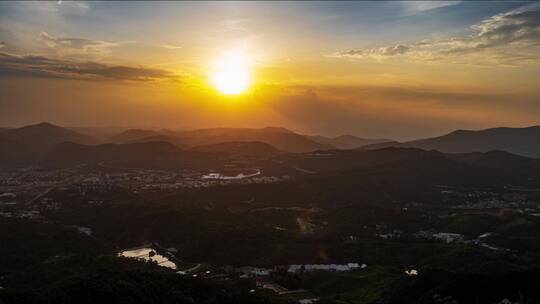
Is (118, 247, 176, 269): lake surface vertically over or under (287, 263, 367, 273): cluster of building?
under

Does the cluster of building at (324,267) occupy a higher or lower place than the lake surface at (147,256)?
higher

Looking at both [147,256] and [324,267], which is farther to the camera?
[147,256]

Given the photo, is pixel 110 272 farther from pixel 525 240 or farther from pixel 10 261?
pixel 525 240

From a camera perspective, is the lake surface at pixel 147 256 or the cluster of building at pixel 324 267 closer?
the cluster of building at pixel 324 267

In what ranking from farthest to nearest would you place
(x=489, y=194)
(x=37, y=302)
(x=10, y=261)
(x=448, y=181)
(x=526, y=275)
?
(x=448, y=181), (x=489, y=194), (x=10, y=261), (x=526, y=275), (x=37, y=302)

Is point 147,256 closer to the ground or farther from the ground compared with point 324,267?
closer to the ground

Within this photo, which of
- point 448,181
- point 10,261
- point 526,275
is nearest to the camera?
point 526,275

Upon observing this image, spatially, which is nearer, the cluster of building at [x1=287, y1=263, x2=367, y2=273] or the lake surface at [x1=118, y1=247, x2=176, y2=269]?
the cluster of building at [x1=287, y1=263, x2=367, y2=273]

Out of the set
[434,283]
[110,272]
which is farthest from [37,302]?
[434,283]
